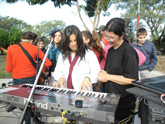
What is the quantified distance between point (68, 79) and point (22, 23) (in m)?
39.3

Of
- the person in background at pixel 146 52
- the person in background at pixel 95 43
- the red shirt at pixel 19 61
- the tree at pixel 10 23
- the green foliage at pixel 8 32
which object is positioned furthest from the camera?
the tree at pixel 10 23

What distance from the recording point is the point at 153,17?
872 inches

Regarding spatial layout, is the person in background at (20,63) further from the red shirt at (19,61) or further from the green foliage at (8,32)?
the green foliage at (8,32)

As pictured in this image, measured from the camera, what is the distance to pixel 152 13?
72.1 feet

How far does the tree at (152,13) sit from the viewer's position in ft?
71.7

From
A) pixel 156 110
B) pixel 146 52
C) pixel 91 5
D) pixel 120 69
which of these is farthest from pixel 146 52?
pixel 91 5

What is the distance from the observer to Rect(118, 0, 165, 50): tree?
21841 millimetres

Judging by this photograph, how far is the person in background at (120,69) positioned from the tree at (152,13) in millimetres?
21497

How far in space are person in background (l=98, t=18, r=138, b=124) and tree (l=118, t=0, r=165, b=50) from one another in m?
21.5

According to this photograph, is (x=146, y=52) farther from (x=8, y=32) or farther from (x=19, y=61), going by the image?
(x=8, y=32)

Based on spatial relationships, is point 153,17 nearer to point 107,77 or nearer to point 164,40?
point 164,40

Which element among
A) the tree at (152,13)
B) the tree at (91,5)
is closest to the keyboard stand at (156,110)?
the tree at (91,5)

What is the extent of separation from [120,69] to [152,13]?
24095 millimetres

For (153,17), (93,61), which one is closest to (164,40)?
(153,17)
